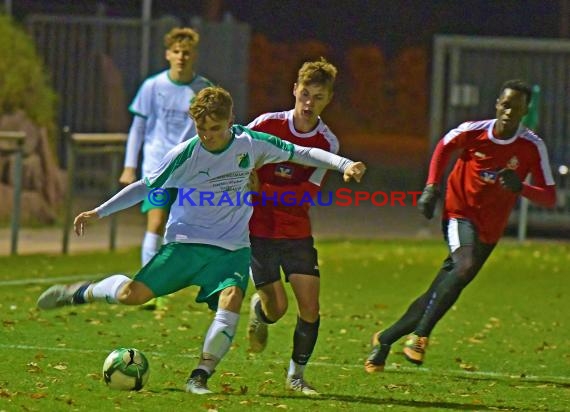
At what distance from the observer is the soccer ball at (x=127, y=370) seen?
8703 mm

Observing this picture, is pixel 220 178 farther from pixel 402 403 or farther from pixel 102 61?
pixel 102 61

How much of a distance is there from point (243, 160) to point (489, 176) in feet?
6.88

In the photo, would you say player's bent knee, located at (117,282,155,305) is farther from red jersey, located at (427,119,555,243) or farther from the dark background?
the dark background

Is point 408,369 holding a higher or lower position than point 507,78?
lower

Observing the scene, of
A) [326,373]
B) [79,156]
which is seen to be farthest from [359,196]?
[326,373]

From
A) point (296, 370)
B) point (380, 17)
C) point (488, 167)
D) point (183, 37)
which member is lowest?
point (296, 370)

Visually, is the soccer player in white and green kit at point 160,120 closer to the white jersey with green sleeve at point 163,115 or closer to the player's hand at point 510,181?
the white jersey with green sleeve at point 163,115

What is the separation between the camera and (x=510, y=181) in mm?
9875

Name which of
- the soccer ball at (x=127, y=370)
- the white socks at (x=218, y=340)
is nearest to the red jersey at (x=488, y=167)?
the white socks at (x=218, y=340)

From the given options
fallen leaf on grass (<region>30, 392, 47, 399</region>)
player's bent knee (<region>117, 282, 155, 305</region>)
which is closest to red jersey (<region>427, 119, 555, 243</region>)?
player's bent knee (<region>117, 282, 155, 305</region>)

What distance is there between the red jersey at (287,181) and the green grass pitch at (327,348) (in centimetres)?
92

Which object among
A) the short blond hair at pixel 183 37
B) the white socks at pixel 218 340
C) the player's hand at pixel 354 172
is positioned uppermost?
the short blond hair at pixel 183 37

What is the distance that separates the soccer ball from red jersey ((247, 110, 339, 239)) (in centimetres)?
125

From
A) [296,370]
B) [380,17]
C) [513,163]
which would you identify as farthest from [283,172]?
[380,17]
